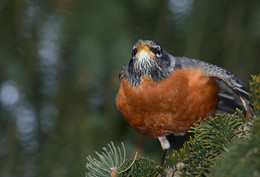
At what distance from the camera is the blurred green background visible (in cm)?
346

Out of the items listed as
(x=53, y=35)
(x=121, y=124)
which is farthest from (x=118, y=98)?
(x=53, y=35)

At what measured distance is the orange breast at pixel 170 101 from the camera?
10.2ft

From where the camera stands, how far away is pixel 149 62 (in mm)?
3275

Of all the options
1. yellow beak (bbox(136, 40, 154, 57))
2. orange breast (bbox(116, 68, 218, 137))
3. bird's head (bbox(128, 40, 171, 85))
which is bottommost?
orange breast (bbox(116, 68, 218, 137))

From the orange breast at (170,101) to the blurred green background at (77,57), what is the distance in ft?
1.32

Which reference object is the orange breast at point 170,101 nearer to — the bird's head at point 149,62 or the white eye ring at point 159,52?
the bird's head at point 149,62

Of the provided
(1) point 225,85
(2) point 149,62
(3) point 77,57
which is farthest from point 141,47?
(1) point 225,85

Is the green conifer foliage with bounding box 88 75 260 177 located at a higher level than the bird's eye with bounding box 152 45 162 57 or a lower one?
lower

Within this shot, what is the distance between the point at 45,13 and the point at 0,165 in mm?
1731

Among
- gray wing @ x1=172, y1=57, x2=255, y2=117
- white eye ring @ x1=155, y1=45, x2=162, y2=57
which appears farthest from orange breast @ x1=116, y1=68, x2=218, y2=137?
white eye ring @ x1=155, y1=45, x2=162, y2=57

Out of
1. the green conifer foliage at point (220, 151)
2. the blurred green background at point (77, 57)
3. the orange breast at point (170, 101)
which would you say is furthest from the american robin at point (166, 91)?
the green conifer foliage at point (220, 151)

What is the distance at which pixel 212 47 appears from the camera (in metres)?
3.83

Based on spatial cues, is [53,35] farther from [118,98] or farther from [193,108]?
[193,108]

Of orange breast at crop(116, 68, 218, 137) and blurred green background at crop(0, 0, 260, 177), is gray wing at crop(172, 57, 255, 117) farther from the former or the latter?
blurred green background at crop(0, 0, 260, 177)
